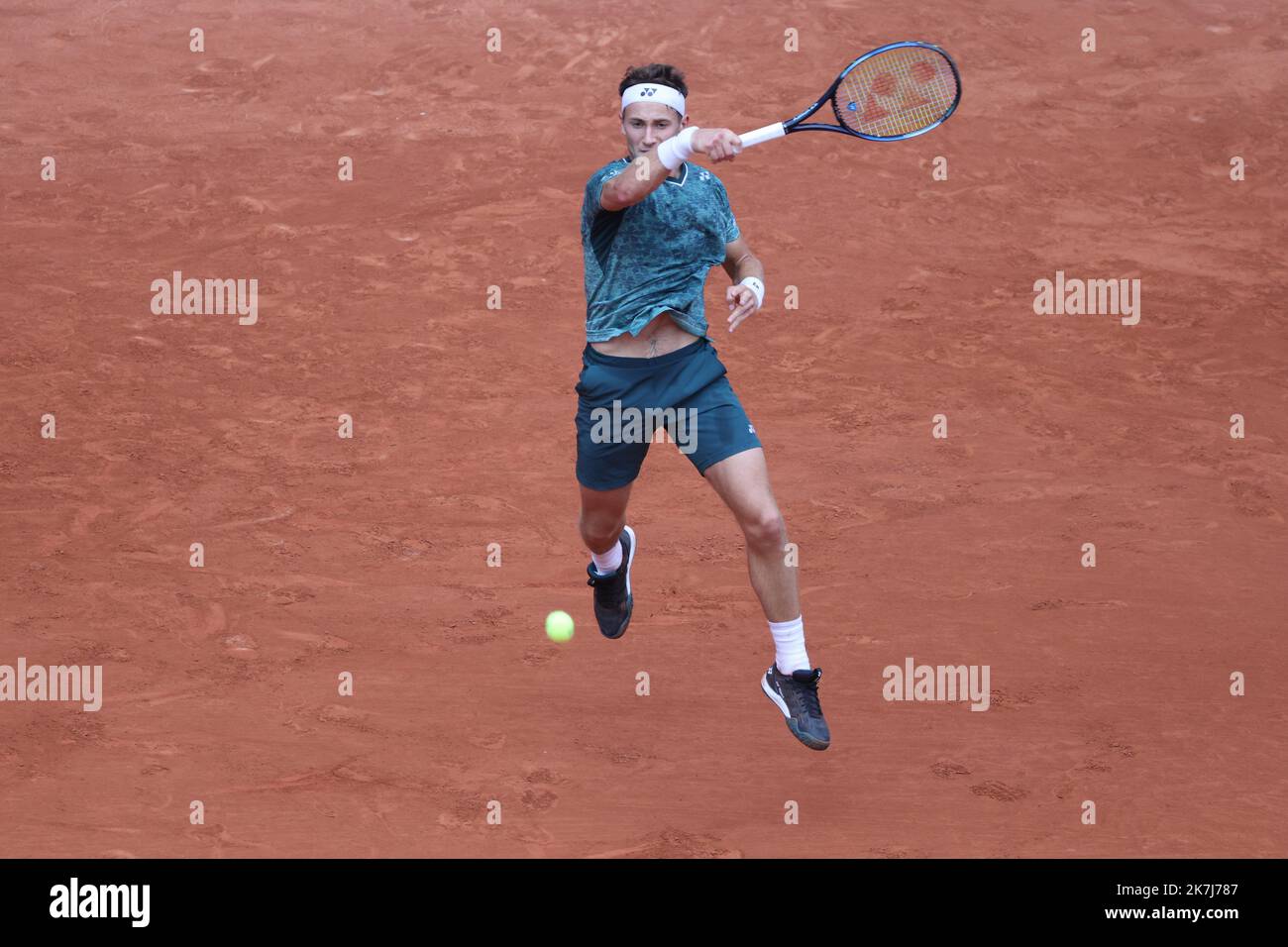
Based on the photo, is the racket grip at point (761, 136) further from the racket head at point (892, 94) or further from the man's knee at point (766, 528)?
the man's knee at point (766, 528)

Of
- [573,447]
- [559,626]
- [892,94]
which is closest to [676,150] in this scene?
[892,94]

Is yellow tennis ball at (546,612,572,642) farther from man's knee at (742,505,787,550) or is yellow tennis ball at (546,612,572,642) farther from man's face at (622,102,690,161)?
man's face at (622,102,690,161)

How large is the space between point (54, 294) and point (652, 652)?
5800mm

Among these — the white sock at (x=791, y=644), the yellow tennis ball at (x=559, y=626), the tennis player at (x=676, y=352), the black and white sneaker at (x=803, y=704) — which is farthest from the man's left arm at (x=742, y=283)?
the yellow tennis ball at (x=559, y=626)

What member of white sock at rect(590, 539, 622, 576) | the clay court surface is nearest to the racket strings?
white sock at rect(590, 539, 622, 576)

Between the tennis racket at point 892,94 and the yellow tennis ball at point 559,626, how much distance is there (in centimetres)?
307

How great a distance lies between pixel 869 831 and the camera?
6246 millimetres

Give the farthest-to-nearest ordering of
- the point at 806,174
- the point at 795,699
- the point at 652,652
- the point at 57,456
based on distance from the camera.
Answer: the point at 806,174, the point at 57,456, the point at 652,652, the point at 795,699

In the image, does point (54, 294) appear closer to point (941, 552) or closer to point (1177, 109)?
point (941, 552)

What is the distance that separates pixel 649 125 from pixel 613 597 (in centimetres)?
223

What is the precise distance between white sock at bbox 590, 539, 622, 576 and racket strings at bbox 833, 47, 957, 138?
2054mm

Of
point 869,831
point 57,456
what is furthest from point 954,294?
point 57,456

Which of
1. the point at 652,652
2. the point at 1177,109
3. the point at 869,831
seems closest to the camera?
the point at 869,831

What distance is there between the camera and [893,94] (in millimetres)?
5723
